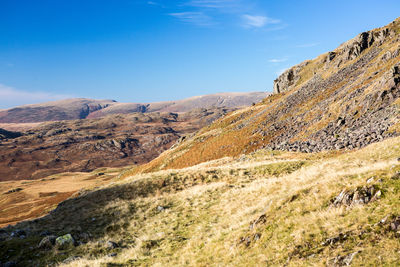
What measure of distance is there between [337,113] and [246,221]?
37.0 m

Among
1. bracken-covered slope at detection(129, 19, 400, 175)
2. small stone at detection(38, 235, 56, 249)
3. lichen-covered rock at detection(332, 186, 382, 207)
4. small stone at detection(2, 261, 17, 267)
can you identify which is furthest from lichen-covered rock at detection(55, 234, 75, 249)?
bracken-covered slope at detection(129, 19, 400, 175)

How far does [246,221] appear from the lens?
15.0m

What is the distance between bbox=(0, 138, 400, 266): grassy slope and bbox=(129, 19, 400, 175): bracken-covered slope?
737 cm

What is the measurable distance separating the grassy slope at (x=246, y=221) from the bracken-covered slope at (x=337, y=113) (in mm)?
7367

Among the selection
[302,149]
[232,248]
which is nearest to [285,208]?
[232,248]

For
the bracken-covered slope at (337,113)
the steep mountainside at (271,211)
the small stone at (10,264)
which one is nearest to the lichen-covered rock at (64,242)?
the steep mountainside at (271,211)

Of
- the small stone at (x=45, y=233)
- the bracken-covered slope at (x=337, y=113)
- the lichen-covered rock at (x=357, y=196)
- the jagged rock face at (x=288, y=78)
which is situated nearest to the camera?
the lichen-covered rock at (x=357, y=196)

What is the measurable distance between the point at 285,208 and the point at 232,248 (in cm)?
385

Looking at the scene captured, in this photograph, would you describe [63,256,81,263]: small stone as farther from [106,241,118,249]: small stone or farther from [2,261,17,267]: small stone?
[2,261,17,267]: small stone

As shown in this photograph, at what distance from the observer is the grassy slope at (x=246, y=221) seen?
9.16 m

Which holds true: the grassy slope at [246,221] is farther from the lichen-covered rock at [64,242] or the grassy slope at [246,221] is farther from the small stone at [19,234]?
the small stone at [19,234]

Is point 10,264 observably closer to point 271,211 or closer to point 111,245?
point 111,245

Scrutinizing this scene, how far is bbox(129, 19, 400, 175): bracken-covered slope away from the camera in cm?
3372

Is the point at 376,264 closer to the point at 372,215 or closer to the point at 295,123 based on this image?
the point at 372,215
